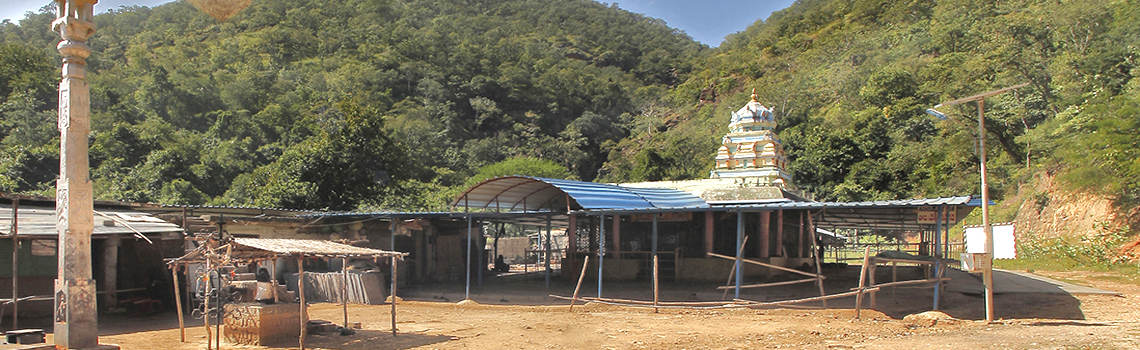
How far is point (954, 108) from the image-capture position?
112 ft

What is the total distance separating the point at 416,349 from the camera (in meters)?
10.1

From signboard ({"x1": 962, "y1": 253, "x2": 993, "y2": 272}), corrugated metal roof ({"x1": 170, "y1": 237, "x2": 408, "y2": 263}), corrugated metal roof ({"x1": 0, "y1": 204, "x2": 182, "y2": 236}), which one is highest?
corrugated metal roof ({"x1": 0, "y1": 204, "x2": 182, "y2": 236})

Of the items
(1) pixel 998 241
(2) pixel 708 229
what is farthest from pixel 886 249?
(1) pixel 998 241

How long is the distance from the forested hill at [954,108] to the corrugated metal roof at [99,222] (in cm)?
1596

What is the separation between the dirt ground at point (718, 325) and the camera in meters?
10.4

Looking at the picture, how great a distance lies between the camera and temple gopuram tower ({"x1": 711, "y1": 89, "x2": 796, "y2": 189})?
1017 inches

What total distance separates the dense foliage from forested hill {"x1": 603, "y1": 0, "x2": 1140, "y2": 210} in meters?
0.13

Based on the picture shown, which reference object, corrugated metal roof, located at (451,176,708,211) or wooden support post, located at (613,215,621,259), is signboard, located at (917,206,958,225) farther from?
wooden support post, located at (613,215,621,259)

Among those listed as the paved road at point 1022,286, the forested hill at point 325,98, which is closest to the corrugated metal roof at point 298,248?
the paved road at point 1022,286

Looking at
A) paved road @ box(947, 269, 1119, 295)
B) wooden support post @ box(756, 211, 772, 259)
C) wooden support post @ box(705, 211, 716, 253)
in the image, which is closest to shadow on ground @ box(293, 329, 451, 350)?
wooden support post @ box(705, 211, 716, 253)

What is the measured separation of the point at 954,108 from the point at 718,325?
27.5 m

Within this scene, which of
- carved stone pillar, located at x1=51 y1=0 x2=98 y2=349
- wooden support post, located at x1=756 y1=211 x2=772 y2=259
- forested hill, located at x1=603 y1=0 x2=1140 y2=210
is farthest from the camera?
forested hill, located at x1=603 y1=0 x2=1140 y2=210

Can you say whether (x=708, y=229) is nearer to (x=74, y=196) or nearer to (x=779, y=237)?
(x=779, y=237)

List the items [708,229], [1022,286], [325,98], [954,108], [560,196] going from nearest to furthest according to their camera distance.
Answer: [1022,286] < [708,229] < [560,196] < [954,108] < [325,98]
